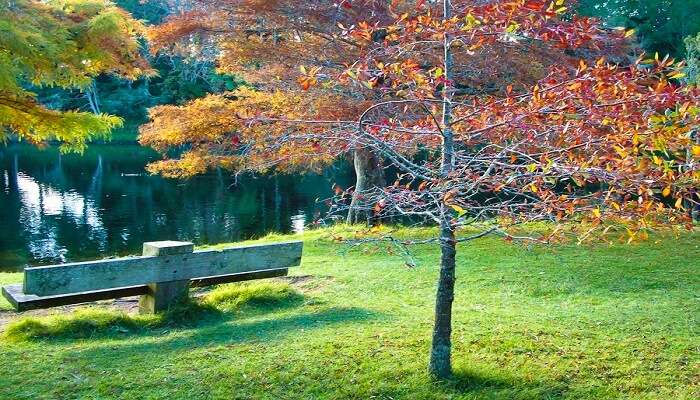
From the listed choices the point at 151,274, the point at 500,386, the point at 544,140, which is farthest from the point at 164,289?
the point at 544,140

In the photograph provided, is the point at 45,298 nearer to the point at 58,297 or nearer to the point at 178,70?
the point at 58,297

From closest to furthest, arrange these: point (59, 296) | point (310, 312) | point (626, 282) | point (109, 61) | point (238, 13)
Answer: point (59, 296)
point (310, 312)
point (109, 61)
point (626, 282)
point (238, 13)

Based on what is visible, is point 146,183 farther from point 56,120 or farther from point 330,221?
point 56,120

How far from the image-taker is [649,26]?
1286 inches

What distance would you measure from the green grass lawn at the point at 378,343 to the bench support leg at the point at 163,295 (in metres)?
0.17

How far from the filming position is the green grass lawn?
178 inches

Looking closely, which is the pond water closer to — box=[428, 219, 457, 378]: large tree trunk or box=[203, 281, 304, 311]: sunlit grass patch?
box=[203, 281, 304, 311]: sunlit grass patch

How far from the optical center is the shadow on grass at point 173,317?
5.93 metres

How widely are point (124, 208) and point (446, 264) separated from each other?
923 inches

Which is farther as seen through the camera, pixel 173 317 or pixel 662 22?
pixel 662 22

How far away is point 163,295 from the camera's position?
6430mm

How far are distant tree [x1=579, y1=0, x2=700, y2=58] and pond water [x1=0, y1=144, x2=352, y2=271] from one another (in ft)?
51.4

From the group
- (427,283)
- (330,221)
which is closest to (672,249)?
(427,283)

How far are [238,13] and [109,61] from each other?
19.8 feet
